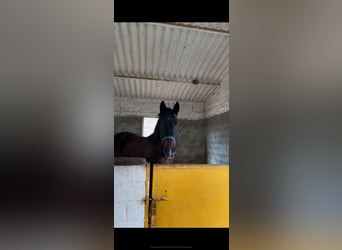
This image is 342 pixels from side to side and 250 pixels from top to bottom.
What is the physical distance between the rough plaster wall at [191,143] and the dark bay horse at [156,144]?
5.44 feet

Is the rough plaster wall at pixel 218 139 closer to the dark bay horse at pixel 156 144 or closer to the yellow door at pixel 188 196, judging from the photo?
the dark bay horse at pixel 156 144

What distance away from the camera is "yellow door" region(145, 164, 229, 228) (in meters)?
1.37

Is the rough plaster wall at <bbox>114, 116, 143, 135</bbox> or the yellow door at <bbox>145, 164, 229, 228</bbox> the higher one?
the rough plaster wall at <bbox>114, 116, 143, 135</bbox>

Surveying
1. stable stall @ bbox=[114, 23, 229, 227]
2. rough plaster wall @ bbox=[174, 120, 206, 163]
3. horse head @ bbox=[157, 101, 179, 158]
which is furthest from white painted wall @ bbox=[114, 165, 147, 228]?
rough plaster wall @ bbox=[174, 120, 206, 163]

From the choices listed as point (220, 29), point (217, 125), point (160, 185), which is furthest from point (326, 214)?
point (217, 125)

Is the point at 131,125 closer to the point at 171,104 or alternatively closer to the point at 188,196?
the point at 171,104

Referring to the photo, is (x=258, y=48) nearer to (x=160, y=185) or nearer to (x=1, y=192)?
(x=1, y=192)

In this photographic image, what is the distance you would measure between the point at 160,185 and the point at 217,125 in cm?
218

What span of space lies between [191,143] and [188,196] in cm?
298

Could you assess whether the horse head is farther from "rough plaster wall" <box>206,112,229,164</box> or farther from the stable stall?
"rough plaster wall" <box>206,112,229,164</box>

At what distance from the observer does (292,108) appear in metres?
0.57

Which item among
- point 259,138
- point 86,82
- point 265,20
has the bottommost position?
point 259,138

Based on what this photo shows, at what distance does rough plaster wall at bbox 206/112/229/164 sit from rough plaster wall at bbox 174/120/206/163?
0.79 feet

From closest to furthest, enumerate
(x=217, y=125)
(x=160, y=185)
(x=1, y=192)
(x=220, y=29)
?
(x=1, y=192), (x=160, y=185), (x=220, y=29), (x=217, y=125)
